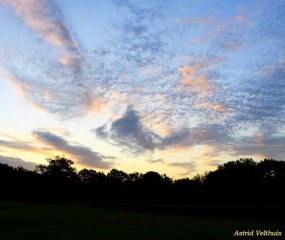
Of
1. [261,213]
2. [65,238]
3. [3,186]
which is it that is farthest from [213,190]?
[65,238]

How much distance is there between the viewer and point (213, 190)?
132750 millimetres

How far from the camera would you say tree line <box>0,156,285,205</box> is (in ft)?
408

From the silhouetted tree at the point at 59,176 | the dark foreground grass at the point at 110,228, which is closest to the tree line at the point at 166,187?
the silhouetted tree at the point at 59,176

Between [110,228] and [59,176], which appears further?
[59,176]

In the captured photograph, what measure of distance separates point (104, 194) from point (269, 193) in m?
81.4

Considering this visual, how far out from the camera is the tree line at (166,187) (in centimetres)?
12450

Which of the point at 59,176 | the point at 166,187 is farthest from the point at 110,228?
the point at 59,176

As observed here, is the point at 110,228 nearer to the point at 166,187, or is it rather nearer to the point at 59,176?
the point at 166,187

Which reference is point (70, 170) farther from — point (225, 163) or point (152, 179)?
point (225, 163)

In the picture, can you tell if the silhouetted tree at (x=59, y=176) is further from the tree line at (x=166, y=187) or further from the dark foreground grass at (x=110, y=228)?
the dark foreground grass at (x=110, y=228)

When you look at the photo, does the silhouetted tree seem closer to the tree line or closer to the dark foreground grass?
the tree line

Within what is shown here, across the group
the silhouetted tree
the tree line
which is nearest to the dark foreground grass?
the tree line

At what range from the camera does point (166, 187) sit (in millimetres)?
147750

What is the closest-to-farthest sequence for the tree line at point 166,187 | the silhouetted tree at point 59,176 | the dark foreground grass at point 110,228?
the dark foreground grass at point 110,228 → the tree line at point 166,187 → the silhouetted tree at point 59,176
